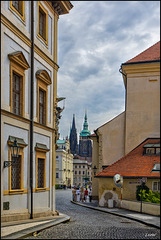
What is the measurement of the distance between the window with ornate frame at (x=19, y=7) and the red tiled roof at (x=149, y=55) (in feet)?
21.3

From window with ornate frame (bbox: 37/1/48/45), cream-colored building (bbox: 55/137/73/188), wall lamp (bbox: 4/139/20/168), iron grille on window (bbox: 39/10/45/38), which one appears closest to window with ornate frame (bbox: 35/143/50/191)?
wall lamp (bbox: 4/139/20/168)

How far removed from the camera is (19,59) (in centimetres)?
1184

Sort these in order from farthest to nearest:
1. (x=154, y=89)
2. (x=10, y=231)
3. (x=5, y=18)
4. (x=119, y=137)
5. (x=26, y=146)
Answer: (x=26, y=146) < (x=5, y=18) < (x=10, y=231) < (x=119, y=137) < (x=154, y=89)

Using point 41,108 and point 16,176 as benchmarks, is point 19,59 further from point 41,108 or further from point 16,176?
point 16,176

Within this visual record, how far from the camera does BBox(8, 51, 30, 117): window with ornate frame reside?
11.5 metres

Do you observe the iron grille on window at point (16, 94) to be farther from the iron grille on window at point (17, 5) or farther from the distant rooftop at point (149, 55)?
the distant rooftop at point (149, 55)

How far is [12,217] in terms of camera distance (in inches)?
431

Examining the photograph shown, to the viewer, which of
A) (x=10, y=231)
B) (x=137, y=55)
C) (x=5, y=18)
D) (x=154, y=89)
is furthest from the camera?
(x=5, y=18)

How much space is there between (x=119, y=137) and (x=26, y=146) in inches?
235

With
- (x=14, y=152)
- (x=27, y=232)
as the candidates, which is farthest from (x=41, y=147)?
(x=27, y=232)

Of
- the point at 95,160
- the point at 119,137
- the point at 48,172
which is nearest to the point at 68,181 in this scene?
A: the point at 95,160

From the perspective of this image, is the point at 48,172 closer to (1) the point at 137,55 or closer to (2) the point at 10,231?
(2) the point at 10,231

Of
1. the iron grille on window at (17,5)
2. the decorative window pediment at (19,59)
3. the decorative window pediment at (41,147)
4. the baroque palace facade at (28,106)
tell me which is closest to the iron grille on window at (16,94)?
the baroque palace facade at (28,106)

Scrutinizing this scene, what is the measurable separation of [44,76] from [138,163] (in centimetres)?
874
